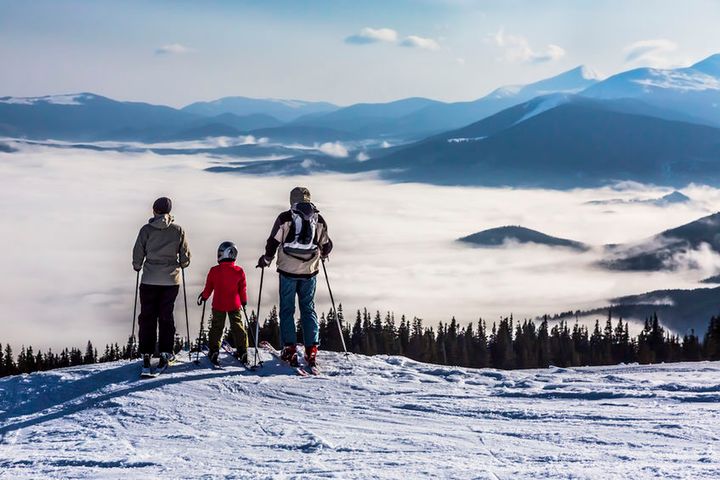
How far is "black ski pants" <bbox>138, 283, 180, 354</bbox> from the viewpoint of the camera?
10906 mm

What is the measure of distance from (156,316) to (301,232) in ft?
8.55

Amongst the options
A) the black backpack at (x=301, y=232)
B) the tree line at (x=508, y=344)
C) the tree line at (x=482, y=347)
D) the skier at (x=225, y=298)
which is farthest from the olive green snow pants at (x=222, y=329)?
the tree line at (x=508, y=344)

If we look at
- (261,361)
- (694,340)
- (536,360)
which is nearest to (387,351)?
(536,360)

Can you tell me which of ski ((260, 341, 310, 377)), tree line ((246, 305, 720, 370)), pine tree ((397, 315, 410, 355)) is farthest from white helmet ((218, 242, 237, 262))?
pine tree ((397, 315, 410, 355))

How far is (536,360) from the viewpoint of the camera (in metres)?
76.2

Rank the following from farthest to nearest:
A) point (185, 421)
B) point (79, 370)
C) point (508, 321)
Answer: point (508, 321) < point (79, 370) < point (185, 421)

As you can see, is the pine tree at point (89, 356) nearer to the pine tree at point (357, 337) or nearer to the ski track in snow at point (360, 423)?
the pine tree at point (357, 337)

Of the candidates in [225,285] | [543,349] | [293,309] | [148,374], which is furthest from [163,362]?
[543,349]

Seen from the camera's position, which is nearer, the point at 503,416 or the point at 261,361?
the point at 503,416

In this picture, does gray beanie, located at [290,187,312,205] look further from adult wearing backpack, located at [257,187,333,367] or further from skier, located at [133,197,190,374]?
skier, located at [133,197,190,374]

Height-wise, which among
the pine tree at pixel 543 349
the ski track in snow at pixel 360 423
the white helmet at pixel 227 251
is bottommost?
the pine tree at pixel 543 349

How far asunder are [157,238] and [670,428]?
7476 millimetres

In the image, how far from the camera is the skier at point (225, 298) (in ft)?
37.2

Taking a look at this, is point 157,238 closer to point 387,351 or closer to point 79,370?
point 79,370
